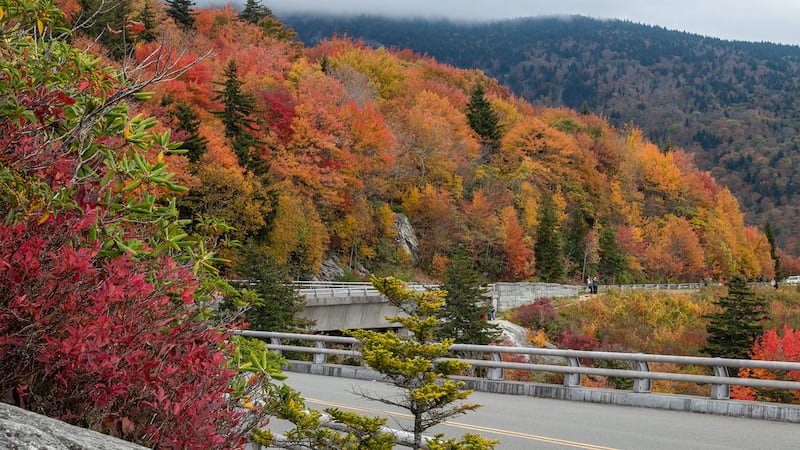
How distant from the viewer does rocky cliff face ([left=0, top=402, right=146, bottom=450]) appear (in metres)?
3.22

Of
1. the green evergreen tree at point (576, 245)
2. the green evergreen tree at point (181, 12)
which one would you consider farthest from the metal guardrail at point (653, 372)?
the green evergreen tree at point (181, 12)

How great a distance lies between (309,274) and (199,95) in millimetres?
12729

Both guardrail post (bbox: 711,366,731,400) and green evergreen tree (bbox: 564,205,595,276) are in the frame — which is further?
green evergreen tree (bbox: 564,205,595,276)

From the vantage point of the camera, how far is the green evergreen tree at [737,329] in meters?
33.8

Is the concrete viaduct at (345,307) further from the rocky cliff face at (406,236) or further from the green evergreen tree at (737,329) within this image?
the rocky cliff face at (406,236)

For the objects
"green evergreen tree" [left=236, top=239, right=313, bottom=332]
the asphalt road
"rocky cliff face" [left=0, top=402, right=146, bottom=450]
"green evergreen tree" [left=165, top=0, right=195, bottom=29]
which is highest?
"green evergreen tree" [left=165, top=0, right=195, bottom=29]

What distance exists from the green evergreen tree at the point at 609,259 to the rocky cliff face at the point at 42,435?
78948 mm

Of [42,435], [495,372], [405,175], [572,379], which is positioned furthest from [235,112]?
[42,435]

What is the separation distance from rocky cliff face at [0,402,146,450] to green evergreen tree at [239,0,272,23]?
304 feet

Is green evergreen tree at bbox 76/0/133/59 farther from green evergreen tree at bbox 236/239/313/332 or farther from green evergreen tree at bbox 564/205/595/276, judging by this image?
green evergreen tree at bbox 564/205/595/276

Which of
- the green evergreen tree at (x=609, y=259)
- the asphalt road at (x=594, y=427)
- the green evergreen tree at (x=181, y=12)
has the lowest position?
the green evergreen tree at (x=609, y=259)

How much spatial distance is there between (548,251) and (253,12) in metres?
46.0

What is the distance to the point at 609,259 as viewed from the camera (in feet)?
264

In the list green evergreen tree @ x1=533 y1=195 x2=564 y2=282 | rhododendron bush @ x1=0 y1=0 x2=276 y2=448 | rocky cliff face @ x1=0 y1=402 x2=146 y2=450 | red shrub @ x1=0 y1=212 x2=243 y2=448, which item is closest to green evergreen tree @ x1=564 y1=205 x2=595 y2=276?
green evergreen tree @ x1=533 y1=195 x2=564 y2=282
